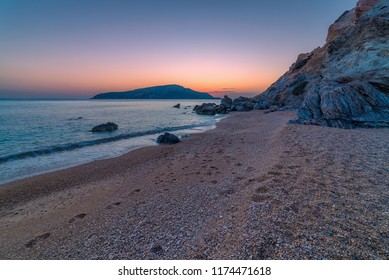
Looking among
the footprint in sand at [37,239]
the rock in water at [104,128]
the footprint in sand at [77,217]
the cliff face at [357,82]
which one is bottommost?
the footprint in sand at [37,239]

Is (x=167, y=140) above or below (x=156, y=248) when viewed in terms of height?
above

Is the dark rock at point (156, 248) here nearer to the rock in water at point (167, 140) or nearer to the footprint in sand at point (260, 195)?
the footprint in sand at point (260, 195)

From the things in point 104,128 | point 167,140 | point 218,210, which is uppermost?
point 104,128

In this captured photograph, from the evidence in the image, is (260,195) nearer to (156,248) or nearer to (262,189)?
(262,189)

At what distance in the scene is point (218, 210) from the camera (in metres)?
5.73

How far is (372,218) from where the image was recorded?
4266 millimetres

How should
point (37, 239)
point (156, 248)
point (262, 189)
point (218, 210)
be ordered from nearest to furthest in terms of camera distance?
point (156, 248)
point (37, 239)
point (218, 210)
point (262, 189)

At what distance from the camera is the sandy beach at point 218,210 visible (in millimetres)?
3855

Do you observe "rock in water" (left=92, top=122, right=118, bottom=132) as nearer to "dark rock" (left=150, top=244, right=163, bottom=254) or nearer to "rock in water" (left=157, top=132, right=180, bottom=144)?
"rock in water" (left=157, top=132, right=180, bottom=144)

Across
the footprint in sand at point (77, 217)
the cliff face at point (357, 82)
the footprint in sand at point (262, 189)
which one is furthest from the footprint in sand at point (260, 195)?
the cliff face at point (357, 82)

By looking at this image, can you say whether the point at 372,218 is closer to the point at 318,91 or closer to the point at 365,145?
the point at 365,145

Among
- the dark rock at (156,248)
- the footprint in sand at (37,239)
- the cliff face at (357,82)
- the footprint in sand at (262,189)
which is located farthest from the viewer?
the cliff face at (357,82)

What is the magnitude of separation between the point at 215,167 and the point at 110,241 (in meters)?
6.39

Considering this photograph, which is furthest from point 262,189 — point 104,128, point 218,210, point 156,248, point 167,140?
point 104,128
